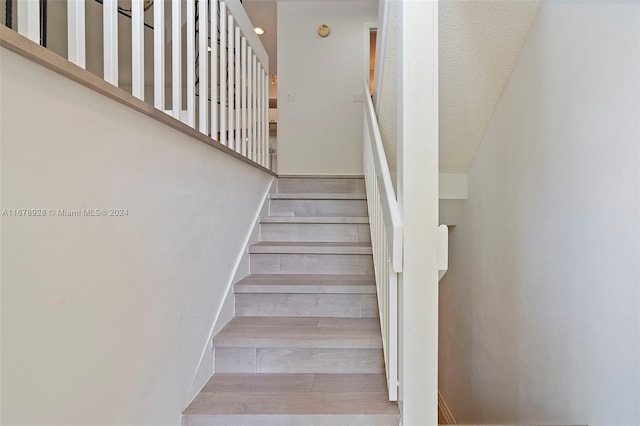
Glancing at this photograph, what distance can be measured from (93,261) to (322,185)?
255 centimetres

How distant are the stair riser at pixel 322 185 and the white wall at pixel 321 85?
0.68 m

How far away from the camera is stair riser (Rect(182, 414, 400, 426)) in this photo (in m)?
1.29

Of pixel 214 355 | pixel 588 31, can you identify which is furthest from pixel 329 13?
pixel 214 355

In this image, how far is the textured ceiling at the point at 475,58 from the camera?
5.28ft

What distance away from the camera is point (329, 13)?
3.88m

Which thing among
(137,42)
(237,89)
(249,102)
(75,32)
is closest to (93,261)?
(75,32)

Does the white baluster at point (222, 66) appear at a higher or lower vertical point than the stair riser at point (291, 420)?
higher

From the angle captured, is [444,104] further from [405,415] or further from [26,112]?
[26,112]

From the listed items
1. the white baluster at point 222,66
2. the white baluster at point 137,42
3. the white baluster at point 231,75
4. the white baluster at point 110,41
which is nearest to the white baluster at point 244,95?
the white baluster at point 231,75

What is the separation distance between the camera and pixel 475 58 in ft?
5.97

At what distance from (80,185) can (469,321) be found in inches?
104

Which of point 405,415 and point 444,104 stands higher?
point 444,104

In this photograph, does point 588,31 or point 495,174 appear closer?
point 588,31

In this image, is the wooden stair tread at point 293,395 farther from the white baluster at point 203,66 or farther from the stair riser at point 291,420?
the white baluster at point 203,66
